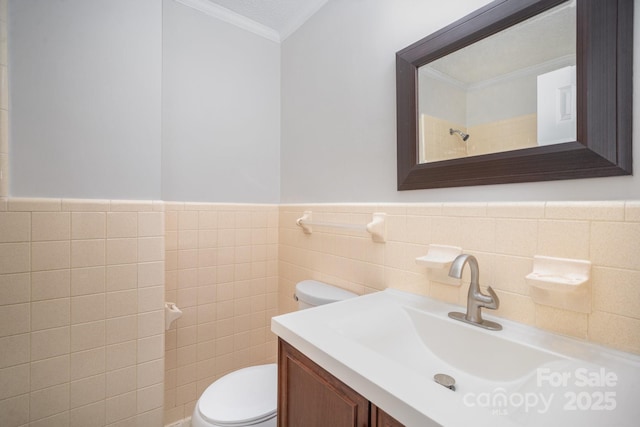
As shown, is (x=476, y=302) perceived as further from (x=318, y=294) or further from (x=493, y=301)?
(x=318, y=294)

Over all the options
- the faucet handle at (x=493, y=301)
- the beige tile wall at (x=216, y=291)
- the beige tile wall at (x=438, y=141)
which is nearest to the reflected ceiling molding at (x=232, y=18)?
the beige tile wall at (x=216, y=291)

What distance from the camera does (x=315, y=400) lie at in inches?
29.2

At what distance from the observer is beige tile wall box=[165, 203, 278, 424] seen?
1.58m

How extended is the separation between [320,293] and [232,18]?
5.55ft

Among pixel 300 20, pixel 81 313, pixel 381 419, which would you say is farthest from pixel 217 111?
pixel 381 419

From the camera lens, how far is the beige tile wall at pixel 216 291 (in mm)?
1577

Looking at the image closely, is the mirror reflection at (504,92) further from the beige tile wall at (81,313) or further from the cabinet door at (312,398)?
the beige tile wall at (81,313)

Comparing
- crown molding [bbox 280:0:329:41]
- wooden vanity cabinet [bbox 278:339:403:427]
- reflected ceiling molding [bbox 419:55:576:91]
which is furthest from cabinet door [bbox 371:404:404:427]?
crown molding [bbox 280:0:329:41]

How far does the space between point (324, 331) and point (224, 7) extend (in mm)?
1869

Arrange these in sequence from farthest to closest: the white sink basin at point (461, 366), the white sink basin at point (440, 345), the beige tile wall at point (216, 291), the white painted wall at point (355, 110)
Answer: the beige tile wall at point (216, 291), the white painted wall at point (355, 110), the white sink basin at point (440, 345), the white sink basin at point (461, 366)

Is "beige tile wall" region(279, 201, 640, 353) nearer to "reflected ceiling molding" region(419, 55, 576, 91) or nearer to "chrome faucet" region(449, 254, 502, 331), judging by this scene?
"chrome faucet" region(449, 254, 502, 331)

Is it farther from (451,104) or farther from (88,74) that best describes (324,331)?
(88,74)

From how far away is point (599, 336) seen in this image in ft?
2.27

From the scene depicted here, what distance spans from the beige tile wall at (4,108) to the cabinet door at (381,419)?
1.45m
